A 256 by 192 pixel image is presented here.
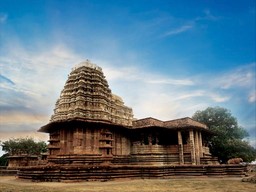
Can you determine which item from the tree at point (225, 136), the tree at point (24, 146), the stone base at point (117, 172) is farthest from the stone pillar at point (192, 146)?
the tree at point (24, 146)

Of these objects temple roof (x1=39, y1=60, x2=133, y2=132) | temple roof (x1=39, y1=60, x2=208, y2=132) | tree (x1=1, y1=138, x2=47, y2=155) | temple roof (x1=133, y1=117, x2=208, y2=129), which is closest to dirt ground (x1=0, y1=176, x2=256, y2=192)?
temple roof (x1=39, y1=60, x2=208, y2=132)

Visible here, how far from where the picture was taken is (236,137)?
36.8m

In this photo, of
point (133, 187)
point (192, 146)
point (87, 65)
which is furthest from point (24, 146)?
point (133, 187)

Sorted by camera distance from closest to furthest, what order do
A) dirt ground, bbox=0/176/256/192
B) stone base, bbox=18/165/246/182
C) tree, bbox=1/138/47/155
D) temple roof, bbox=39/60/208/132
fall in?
dirt ground, bbox=0/176/256/192 → stone base, bbox=18/165/246/182 → temple roof, bbox=39/60/208/132 → tree, bbox=1/138/47/155

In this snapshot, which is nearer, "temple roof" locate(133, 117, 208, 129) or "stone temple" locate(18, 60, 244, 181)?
"stone temple" locate(18, 60, 244, 181)

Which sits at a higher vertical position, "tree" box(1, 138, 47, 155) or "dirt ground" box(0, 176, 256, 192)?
"tree" box(1, 138, 47, 155)

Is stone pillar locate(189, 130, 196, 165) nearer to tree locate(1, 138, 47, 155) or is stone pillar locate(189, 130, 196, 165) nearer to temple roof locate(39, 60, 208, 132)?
temple roof locate(39, 60, 208, 132)

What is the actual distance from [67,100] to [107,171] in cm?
1189

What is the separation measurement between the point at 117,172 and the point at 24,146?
44572 mm

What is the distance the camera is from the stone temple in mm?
18281

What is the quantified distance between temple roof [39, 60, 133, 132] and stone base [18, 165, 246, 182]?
6839 mm

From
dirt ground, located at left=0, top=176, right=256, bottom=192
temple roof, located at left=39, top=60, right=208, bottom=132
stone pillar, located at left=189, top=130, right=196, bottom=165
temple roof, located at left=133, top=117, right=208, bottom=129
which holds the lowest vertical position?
dirt ground, located at left=0, top=176, right=256, bottom=192

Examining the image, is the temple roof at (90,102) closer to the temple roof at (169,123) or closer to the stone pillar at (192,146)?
the temple roof at (169,123)

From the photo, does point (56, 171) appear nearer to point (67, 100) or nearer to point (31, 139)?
point (67, 100)
